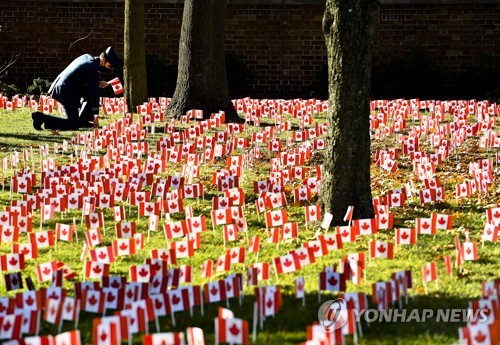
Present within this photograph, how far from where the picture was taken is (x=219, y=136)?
13.8m

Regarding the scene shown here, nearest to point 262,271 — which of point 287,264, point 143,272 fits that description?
point 287,264

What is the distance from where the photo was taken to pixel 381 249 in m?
6.83

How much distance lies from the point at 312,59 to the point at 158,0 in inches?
144

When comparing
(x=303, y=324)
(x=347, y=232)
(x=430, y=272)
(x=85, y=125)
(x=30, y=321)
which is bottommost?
(x=303, y=324)

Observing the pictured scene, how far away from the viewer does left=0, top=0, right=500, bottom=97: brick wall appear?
2180cm

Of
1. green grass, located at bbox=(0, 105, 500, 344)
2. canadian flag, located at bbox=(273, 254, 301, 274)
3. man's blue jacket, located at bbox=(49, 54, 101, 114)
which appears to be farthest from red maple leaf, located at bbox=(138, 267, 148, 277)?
man's blue jacket, located at bbox=(49, 54, 101, 114)

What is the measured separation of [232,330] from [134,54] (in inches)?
504

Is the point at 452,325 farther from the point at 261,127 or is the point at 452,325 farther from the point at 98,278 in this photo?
the point at 261,127

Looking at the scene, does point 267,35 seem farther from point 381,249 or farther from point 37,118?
point 381,249

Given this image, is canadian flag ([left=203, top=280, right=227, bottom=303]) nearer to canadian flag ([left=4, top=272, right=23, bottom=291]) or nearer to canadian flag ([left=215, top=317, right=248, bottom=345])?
canadian flag ([left=215, top=317, right=248, bottom=345])

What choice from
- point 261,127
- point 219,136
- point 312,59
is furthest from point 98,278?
point 312,59

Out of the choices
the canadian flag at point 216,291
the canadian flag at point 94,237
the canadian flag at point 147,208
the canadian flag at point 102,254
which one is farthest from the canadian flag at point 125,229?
the canadian flag at point 216,291

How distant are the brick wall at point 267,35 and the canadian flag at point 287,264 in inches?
610

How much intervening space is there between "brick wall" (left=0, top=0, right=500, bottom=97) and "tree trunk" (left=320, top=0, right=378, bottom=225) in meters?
13.2
